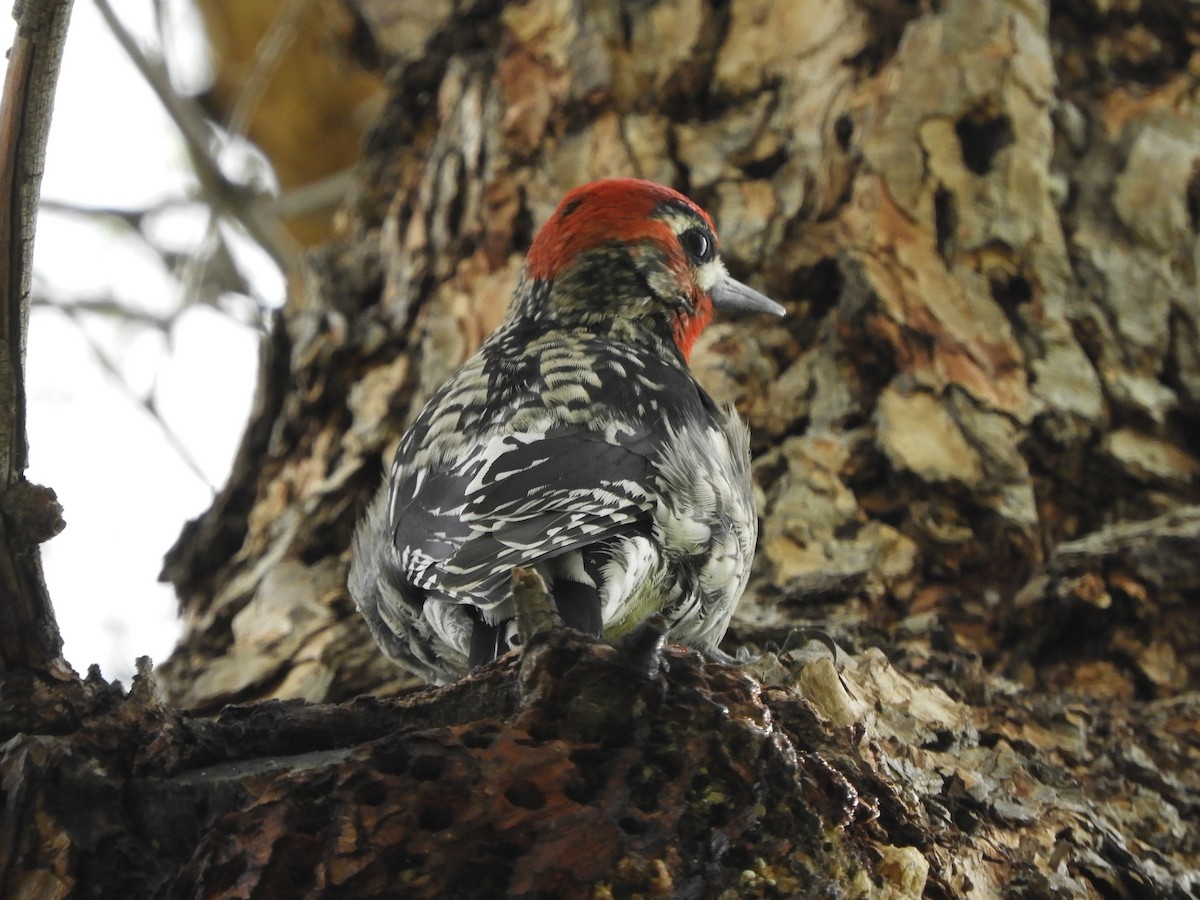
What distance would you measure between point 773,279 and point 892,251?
0.34 m

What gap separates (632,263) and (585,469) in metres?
1.11

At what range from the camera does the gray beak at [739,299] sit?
322 cm

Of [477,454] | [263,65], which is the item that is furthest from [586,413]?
[263,65]

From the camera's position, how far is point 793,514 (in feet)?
9.66

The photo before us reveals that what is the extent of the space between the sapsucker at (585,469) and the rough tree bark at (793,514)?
181mm

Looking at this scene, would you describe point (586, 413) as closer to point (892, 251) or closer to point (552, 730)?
point (892, 251)

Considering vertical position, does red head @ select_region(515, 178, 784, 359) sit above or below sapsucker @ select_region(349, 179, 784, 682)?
above

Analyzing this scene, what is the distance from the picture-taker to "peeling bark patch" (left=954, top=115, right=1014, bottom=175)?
344cm

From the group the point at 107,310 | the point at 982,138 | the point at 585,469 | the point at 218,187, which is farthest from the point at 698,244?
the point at 107,310

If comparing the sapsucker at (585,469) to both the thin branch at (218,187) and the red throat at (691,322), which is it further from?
the thin branch at (218,187)

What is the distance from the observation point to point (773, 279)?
345 cm

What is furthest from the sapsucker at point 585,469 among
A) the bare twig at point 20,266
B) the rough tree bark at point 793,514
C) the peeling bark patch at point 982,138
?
the bare twig at point 20,266

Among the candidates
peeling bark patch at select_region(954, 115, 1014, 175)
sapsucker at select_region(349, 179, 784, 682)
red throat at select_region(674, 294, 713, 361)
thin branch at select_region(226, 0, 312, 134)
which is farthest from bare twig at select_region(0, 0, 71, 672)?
thin branch at select_region(226, 0, 312, 134)

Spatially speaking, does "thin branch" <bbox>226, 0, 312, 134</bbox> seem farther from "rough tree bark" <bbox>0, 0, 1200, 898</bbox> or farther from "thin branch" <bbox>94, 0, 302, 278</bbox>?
"rough tree bark" <bbox>0, 0, 1200, 898</bbox>
